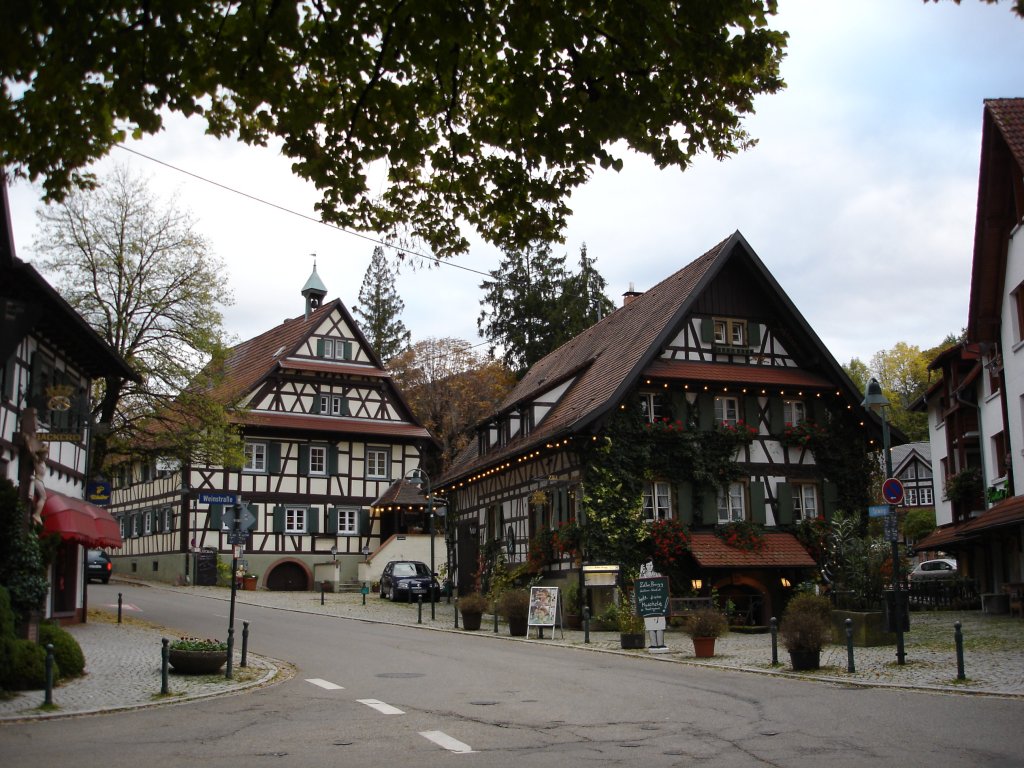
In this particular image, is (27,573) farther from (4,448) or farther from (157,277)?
(157,277)

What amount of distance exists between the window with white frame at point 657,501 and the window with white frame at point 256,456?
23747mm

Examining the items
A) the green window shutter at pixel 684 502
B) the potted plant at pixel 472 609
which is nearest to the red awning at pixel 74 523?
the potted plant at pixel 472 609

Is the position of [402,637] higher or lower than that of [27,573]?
lower

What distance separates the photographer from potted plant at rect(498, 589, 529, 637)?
26.4 m

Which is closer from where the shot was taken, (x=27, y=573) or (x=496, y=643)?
(x=27, y=573)

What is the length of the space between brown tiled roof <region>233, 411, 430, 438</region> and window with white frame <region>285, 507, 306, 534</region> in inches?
150

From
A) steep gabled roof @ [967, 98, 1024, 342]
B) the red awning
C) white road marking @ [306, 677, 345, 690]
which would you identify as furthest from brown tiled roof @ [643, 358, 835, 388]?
white road marking @ [306, 677, 345, 690]

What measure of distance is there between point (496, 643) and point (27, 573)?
10.3m

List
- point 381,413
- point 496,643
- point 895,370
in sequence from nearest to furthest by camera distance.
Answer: point 496,643 → point 381,413 → point 895,370

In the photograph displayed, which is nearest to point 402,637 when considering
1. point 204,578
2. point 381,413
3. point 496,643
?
point 496,643

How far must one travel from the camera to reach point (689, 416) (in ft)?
103

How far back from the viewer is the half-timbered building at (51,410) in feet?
56.9

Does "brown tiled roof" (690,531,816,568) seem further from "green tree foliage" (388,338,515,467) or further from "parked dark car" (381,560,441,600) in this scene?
"green tree foliage" (388,338,515,467)

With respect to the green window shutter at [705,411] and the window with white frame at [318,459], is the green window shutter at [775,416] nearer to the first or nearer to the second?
the green window shutter at [705,411]
